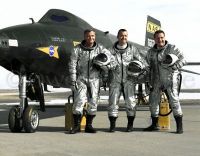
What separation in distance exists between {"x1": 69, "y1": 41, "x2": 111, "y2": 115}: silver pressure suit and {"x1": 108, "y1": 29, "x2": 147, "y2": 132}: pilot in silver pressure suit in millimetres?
352

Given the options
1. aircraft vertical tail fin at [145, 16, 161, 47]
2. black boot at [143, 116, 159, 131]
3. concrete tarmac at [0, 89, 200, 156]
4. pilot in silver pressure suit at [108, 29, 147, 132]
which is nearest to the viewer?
concrete tarmac at [0, 89, 200, 156]

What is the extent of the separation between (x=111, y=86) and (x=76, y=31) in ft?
9.19

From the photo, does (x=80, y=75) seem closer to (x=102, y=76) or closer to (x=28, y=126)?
(x=102, y=76)

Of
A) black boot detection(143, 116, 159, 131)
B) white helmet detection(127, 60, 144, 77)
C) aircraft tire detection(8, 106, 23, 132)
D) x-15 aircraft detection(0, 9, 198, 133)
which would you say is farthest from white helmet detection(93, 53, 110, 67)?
aircraft tire detection(8, 106, 23, 132)

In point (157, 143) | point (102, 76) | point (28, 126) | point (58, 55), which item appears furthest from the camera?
point (58, 55)

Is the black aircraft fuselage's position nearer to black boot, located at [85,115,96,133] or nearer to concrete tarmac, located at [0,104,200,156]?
concrete tarmac, located at [0,104,200,156]

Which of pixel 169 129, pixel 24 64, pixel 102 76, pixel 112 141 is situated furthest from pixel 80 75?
pixel 169 129

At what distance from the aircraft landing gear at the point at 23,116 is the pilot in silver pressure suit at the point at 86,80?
987 mm

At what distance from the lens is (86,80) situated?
8.41 metres

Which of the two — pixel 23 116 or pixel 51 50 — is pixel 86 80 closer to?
pixel 51 50

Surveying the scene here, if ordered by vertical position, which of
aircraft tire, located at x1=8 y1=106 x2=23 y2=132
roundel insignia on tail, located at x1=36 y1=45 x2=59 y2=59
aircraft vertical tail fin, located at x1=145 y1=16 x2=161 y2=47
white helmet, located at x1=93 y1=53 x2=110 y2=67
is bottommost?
aircraft tire, located at x1=8 y1=106 x2=23 y2=132

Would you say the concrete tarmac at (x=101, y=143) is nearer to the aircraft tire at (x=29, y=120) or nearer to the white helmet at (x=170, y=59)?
the aircraft tire at (x=29, y=120)

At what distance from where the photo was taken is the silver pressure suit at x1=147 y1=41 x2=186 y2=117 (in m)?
8.34

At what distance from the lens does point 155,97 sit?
8703 millimetres
